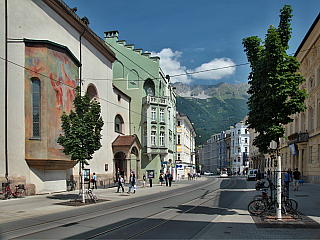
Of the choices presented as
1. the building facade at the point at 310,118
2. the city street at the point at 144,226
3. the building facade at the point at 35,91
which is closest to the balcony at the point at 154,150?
the building facade at the point at 310,118

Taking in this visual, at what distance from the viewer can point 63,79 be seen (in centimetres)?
2366

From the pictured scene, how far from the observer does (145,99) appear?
4534 cm

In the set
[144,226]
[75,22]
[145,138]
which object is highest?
[75,22]

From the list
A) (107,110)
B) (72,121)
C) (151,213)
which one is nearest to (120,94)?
(107,110)

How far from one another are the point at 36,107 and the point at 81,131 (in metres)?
5.67

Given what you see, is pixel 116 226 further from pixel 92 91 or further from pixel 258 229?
pixel 92 91

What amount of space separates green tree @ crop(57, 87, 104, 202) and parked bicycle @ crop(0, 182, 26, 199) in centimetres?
408

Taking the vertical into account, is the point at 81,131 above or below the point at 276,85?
below

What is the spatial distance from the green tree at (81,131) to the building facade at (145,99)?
25.8m

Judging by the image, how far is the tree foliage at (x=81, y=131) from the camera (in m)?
18.0

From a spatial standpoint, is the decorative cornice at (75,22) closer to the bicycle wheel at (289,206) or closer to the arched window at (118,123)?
the arched window at (118,123)

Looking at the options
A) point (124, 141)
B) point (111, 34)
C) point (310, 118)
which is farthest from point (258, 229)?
point (111, 34)

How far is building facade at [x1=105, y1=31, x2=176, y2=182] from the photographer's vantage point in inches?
1774

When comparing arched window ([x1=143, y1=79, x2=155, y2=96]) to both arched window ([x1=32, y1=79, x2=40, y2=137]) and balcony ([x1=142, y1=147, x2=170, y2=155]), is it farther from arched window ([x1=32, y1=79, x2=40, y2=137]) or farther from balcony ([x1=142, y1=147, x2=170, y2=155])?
arched window ([x1=32, y1=79, x2=40, y2=137])
